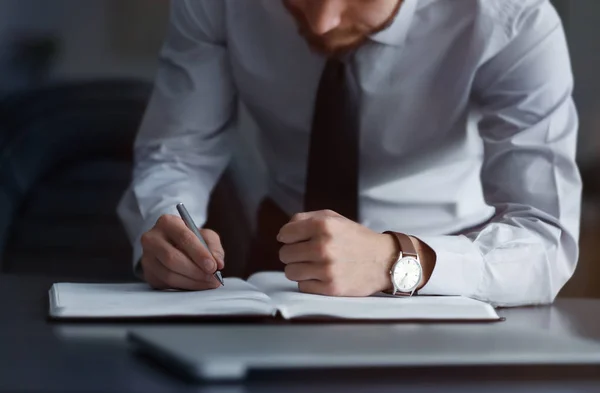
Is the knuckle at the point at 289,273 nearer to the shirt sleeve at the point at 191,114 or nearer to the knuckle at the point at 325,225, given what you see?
the knuckle at the point at 325,225

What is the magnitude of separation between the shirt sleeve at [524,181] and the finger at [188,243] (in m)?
0.26

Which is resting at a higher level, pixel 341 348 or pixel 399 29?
pixel 399 29

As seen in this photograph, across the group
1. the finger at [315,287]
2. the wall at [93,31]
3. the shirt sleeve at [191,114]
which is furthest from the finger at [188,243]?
the wall at [93,31]

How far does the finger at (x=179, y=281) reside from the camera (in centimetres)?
95

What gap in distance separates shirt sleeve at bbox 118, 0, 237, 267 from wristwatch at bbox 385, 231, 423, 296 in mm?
438

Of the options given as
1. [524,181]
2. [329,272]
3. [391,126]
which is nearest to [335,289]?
[329,272]

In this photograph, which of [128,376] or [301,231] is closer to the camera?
[128,376]

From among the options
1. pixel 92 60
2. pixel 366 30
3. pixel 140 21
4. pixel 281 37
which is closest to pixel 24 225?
pixel 92 60

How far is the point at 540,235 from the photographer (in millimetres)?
1124

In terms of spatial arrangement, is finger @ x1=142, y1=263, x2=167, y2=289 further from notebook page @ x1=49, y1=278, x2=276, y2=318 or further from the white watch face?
the white watch face

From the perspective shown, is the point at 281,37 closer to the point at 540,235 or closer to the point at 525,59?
the point at 525,59

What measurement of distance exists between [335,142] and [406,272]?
414mm

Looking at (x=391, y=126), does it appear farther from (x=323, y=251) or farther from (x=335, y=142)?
(x=323, y=251)

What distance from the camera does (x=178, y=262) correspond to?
96 cm
